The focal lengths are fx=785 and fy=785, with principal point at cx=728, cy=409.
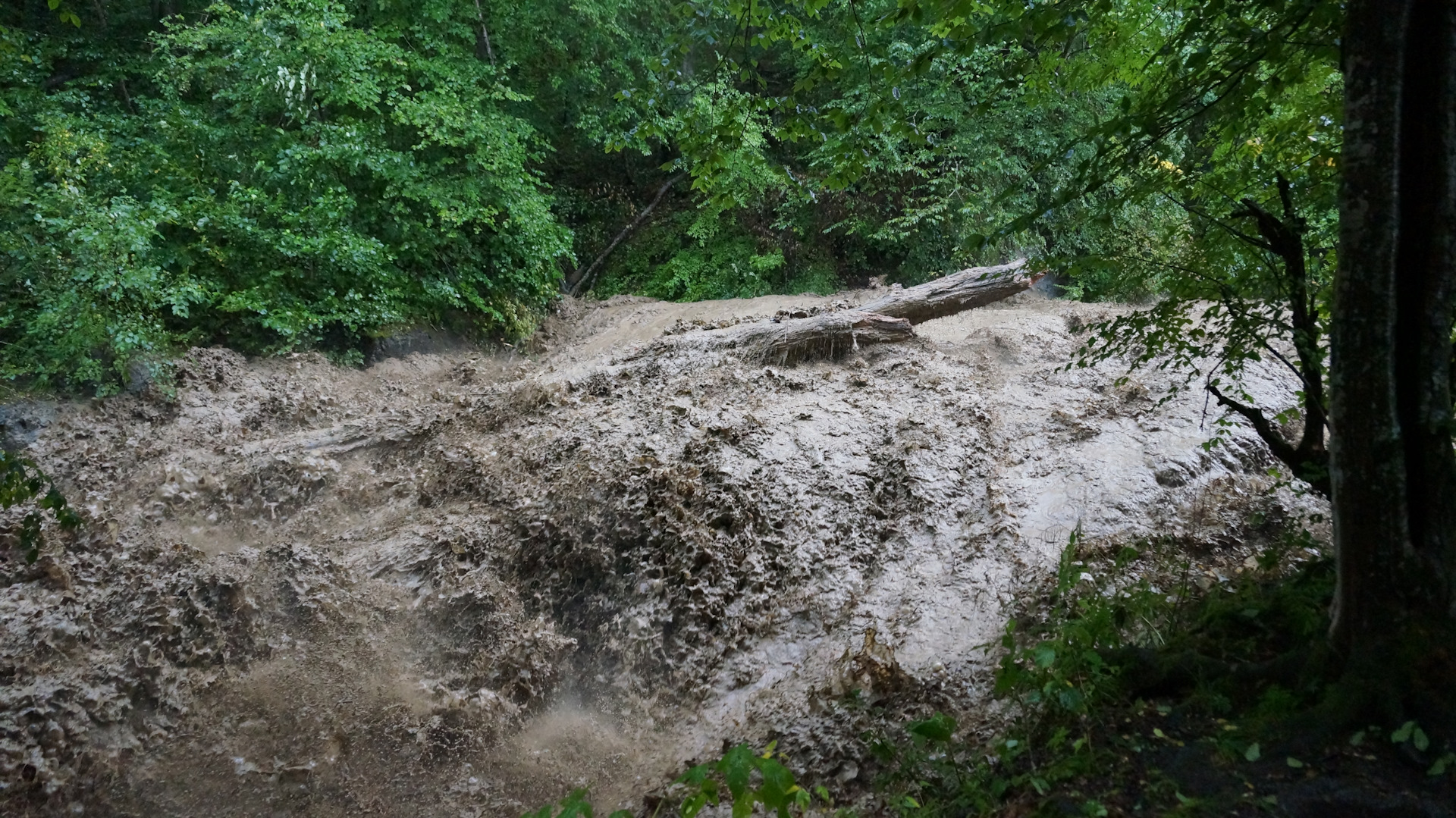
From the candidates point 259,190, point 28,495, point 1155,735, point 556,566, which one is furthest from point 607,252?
point 1155,735

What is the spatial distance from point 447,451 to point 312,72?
5555mm

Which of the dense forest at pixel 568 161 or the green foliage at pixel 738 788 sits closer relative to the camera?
the green foliage at pixel 738 788

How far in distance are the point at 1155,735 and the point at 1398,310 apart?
70.9 inches

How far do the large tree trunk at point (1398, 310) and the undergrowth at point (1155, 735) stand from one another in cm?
36

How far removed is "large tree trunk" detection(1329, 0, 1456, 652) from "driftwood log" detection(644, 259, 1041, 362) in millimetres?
6177

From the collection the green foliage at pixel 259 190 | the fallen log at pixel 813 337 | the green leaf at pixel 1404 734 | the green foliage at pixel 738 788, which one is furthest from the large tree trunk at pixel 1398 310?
the green foliage at pixel 259 190

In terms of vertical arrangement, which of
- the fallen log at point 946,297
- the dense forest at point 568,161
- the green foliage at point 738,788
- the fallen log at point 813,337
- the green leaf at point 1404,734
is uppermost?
the dense forest at point 568,161

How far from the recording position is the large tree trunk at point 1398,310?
2.67 meters

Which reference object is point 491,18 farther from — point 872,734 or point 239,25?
point 872,734

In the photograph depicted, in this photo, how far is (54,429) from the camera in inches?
308

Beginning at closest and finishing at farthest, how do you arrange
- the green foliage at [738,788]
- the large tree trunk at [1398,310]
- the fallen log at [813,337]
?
the green foliage at [738,788], the large tree trunk at [1398,310], the fallen log at [813,337]

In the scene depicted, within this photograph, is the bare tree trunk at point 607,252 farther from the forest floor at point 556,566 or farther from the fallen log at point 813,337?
the forest floor at point 556,566

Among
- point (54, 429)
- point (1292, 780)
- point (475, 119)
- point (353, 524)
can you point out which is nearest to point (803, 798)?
point (1292, 780)

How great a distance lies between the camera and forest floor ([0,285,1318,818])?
5.05m
